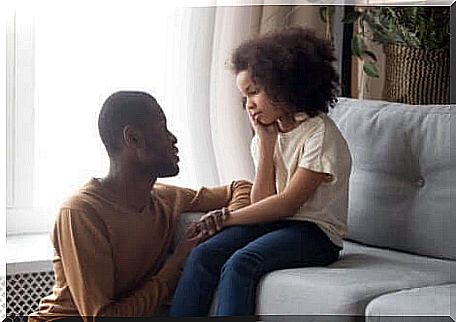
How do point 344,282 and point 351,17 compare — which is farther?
point 351,17

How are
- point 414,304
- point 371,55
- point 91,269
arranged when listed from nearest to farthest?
point 414,304, point 91,269, point 371,55

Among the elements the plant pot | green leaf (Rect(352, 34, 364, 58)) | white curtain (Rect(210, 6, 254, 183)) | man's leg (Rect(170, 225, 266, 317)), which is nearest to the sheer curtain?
white curtain (Rect(210, 6, 254, 183))

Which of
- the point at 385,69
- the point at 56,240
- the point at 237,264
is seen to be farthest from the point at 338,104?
the point at 56,240

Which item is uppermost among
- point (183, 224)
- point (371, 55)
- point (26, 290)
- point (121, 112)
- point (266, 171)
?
point (371, 55)

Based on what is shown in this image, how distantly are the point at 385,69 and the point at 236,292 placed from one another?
1.71ft

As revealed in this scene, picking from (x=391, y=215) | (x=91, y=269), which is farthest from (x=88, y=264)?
(x=391, y=215)

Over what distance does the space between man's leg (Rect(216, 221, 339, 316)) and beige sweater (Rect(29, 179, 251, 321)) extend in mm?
87

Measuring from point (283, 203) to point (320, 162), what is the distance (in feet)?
0.33

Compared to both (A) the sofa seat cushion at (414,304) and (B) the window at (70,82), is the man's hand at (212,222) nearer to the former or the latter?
(B) the window at (70,82)

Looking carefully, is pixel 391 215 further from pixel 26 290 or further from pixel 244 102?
pixel 26 290

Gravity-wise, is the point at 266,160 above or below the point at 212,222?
above

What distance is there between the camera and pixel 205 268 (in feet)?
5.95

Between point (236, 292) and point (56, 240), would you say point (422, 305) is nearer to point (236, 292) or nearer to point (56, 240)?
point (236, 292)

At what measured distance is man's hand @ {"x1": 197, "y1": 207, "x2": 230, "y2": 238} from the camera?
1.83 metres
